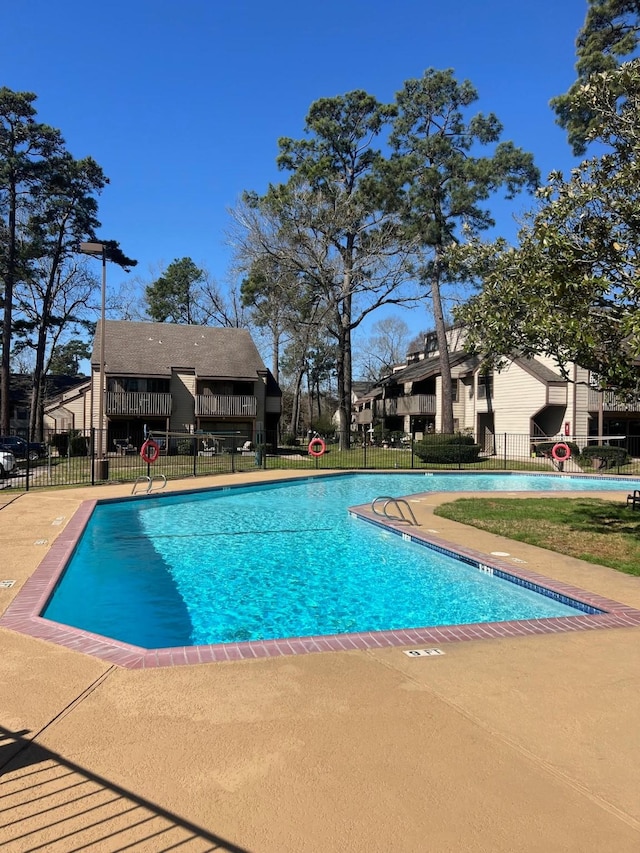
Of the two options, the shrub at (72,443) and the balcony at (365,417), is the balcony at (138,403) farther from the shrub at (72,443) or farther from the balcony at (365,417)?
the balcony at (365,417)

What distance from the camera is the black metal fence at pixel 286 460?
22.1 metres

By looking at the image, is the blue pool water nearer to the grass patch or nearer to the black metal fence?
the grass patch

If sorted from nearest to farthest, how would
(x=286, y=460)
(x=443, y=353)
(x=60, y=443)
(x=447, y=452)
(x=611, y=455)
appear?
(x=611, y=455), (x=447, y=452), (x=286, y=460), (x=60, y=443), (x=443, y=353)

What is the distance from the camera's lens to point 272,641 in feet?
16.3

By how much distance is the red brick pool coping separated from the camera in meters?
4.59

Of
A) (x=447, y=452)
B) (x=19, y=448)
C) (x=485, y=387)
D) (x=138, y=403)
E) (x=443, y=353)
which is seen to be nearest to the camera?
(x=19, y=448)

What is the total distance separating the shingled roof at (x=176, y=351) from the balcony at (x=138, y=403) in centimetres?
132

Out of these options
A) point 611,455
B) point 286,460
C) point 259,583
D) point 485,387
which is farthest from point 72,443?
point 611,455

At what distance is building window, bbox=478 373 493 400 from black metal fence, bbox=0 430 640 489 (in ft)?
8.52

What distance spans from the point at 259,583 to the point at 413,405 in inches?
1245

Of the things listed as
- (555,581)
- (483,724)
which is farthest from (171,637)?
(555,581)

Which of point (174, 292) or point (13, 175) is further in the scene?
point (174, 292)

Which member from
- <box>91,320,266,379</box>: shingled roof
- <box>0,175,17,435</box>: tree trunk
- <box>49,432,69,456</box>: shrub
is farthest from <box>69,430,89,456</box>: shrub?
<box>0,175,17,435</box>: tree trunk

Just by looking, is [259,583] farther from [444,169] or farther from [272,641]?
[444,169]
